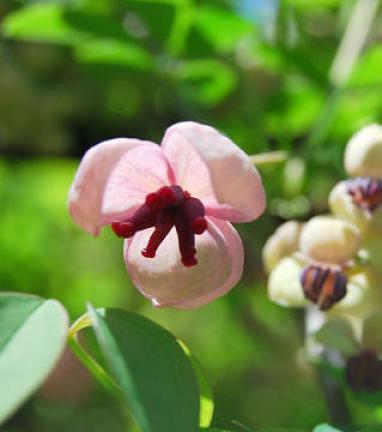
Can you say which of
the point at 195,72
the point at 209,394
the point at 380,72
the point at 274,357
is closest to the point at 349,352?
the point at 209,394

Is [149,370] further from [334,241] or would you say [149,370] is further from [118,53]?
[118,53]

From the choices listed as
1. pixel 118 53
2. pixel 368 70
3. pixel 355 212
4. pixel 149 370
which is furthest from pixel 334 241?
pixel 118 53

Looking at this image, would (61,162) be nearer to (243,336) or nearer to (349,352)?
(243,336)

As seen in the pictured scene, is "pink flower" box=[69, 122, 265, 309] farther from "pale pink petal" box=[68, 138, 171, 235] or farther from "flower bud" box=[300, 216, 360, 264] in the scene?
"flower bud" box=[300, 216, 360, 264]

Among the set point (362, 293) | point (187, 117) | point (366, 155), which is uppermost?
point (366, 155)

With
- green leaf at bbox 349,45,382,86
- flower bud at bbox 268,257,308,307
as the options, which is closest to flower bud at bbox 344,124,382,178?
flower bud at bbox 268,257,308,307

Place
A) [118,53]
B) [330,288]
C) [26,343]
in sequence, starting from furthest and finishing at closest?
[118,53]
[330,288]
[26,343]
